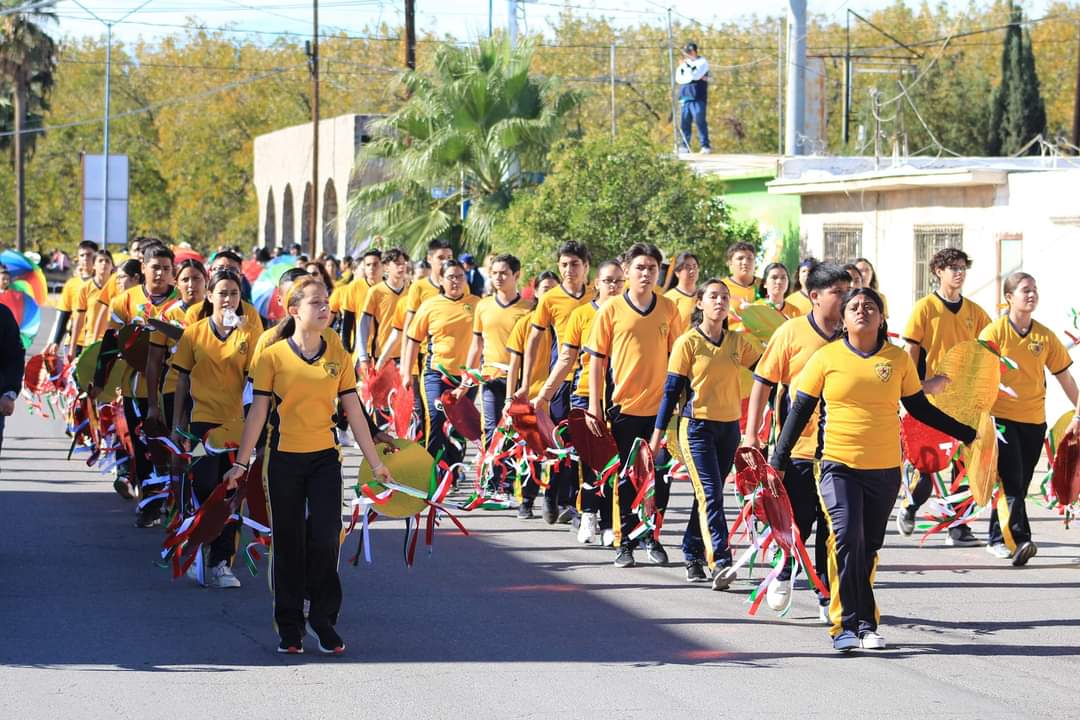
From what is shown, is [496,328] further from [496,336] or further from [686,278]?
[686,278]

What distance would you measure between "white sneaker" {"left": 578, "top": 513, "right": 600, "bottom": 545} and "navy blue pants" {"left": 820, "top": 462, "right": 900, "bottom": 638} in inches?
136

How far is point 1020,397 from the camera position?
34.0ft

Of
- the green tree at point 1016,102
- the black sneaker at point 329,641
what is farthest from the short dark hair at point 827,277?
the green tree at point 1016,102

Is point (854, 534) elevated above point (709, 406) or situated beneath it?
situated beneath

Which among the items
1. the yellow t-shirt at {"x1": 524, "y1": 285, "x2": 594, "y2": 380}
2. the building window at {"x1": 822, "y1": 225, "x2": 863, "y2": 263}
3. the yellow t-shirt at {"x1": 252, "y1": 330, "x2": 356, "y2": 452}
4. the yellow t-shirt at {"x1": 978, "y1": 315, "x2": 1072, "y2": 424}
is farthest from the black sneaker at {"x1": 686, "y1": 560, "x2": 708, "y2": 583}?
the building window at {"x1": 822, "y1": 225, "x2": 863, "y2": 263}

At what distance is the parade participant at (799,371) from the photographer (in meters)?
8.38

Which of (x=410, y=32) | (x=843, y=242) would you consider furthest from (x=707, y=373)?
(x=410, y=32)

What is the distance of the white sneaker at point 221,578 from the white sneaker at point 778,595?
291 cm

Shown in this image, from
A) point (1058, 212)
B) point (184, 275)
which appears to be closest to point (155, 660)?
point (184, 275)

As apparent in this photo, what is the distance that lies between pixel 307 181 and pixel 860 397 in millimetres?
43141

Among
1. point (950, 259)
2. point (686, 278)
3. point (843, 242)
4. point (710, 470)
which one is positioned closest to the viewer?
point (710, 470)

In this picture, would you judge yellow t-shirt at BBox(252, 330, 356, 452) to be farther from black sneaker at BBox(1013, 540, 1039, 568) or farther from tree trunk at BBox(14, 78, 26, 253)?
tree trunk at BBox(14, 78, 26, 253)

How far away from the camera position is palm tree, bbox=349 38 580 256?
87.8 ft

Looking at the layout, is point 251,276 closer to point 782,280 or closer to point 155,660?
point 782,280
